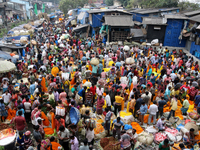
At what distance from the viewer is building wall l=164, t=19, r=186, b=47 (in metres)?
18.8

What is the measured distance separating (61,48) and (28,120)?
36.4 feet

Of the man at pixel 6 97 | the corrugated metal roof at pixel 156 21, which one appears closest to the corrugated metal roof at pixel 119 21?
the corrugated metal roof at pixel 156 21

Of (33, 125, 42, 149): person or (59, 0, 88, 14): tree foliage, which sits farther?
(59, 0, 88, 14): tree foliage

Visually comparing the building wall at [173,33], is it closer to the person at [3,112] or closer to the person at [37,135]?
the person at [3,112]

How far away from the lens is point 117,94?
7828mm

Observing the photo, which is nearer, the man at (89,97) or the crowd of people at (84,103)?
the crowd of people at (84,103)

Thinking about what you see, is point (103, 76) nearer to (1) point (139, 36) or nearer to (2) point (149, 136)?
(2) point (149, 136)

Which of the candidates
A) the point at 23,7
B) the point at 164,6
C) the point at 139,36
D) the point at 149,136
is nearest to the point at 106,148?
the point at 149,136

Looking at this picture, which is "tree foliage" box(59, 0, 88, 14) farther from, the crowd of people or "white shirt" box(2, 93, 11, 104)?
"white shirt" box(2, 93, 11, 104)

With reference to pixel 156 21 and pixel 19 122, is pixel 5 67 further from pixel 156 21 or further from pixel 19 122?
pixel 156 21

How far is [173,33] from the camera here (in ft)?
63.4

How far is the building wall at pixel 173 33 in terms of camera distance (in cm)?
1878

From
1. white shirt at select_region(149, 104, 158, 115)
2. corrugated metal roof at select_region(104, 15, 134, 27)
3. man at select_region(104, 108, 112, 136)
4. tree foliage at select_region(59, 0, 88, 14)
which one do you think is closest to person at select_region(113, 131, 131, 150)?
man at select_region(104, 108, 112, 136)

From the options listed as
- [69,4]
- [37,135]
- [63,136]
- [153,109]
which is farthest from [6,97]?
[69,4]
